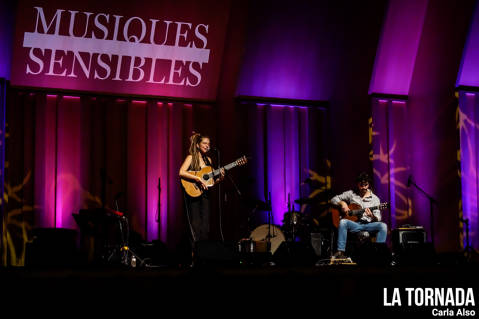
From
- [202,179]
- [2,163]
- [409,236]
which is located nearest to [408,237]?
[409,236]

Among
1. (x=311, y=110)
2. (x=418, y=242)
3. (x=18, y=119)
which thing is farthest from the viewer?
(x=311, y=110)

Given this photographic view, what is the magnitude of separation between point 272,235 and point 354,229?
55.0 inches

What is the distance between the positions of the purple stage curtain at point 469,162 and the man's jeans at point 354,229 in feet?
6.16

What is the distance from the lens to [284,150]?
8.94 m

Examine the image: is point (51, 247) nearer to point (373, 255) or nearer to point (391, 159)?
point (373, 255)

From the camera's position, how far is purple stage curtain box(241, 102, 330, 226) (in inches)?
345

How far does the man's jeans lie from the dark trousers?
1.49 m

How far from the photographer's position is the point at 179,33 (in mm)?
8492

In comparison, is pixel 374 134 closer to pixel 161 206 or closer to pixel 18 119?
pixel 161 206

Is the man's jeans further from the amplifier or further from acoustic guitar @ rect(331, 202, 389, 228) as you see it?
the amplifier

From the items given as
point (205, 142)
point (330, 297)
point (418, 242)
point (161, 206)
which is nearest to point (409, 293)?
point (330, 297)

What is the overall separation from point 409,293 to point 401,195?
615 centimetres

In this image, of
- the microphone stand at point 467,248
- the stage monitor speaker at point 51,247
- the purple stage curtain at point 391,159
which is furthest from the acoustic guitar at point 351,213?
the stage monitor speaker at point 51,247

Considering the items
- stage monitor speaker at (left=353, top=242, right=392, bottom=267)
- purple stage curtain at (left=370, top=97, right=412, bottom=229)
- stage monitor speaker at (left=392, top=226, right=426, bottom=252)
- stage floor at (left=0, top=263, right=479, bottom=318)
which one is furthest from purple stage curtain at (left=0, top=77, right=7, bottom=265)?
stage floor at (left=0, top=263, right=479, bottom=318)
